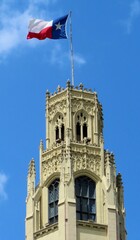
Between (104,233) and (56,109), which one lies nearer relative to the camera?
(104,233)

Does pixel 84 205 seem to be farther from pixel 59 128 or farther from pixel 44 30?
pixel 44 30

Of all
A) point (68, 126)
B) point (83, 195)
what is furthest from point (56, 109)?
point (83, 195)

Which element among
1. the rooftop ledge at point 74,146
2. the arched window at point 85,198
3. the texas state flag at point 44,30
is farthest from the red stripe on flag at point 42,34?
the arched window at point 85,198

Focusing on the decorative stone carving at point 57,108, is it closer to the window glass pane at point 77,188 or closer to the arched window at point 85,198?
the arched window at point 85,198

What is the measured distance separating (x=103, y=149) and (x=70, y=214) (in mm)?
9568

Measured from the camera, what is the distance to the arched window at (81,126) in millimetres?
111219

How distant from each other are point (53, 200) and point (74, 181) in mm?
3242

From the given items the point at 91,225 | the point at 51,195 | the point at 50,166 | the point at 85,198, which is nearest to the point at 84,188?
the point at 85,198

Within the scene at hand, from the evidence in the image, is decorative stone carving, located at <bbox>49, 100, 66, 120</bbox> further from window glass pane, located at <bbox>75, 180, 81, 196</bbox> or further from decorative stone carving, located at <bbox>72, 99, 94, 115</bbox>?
window glass pane, located at <bbox>75, 180, 81, 196</bbox>

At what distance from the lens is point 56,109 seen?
11319 centimetres

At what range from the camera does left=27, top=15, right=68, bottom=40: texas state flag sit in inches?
4414

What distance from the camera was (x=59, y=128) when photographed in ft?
367

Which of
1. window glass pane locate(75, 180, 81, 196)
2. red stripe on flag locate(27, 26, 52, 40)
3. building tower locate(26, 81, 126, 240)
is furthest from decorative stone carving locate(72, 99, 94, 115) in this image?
window glass pane locate(75, 180, 81, 196)

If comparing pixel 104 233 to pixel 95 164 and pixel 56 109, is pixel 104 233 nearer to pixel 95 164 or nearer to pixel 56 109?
pixel 95 164
